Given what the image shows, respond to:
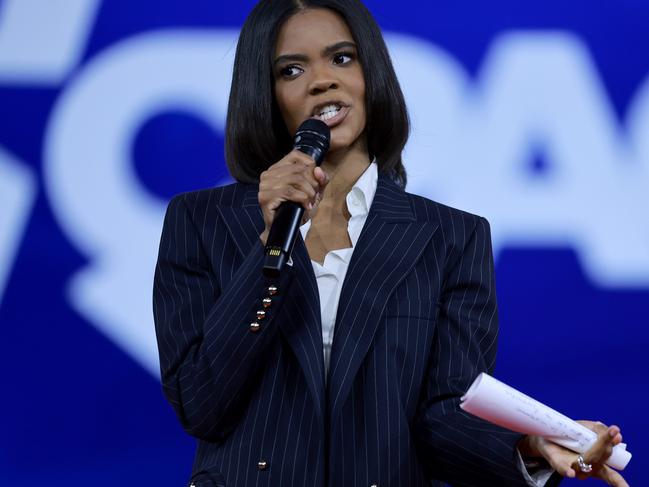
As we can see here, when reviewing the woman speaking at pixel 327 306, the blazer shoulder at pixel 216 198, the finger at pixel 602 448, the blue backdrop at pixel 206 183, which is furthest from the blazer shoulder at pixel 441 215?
the blue backdrop at pixel 206 183

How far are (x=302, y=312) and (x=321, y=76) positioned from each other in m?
0.39

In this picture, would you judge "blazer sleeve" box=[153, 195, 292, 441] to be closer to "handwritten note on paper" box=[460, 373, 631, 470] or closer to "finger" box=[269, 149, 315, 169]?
"finger" box=[269, 149, 315, 169]

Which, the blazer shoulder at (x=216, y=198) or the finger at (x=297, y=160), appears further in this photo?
the blazer shoulder at (x=216, y=198)

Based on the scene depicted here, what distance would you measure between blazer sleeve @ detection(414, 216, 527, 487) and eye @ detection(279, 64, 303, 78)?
35 cm

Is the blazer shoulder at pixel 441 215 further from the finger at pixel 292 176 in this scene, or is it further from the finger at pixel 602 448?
the finger at pixel 602 448

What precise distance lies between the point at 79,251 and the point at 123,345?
0.81ft

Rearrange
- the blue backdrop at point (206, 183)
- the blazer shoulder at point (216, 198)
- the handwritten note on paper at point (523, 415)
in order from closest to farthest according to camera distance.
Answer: the handwritten note on paper at point (523, 415) < the blazer shoulder at point (216, 198) < the blue backdrop at point (206, 183)

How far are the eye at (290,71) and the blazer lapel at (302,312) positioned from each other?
0.85 ft

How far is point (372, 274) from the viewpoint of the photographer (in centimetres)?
148

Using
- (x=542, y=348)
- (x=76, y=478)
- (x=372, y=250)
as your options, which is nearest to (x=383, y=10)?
(x=542, y=348)

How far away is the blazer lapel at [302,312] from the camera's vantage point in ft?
4.57

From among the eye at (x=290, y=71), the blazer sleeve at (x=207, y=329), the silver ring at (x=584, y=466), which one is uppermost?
the eye at (x=290, y=71)

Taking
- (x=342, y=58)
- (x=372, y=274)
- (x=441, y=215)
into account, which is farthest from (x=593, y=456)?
(x=342, y=58)

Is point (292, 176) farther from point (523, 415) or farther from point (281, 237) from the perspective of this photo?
point (523, 415)
